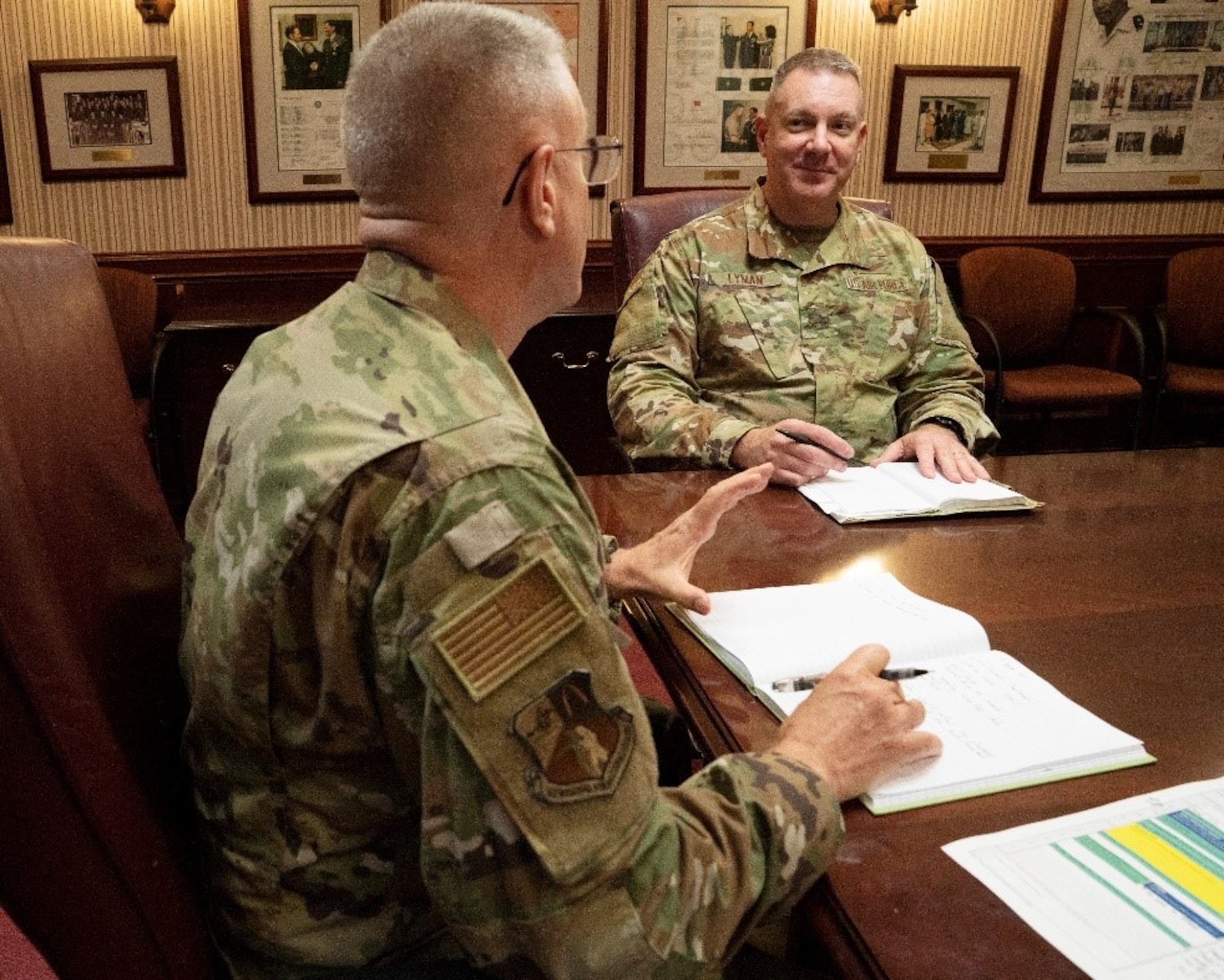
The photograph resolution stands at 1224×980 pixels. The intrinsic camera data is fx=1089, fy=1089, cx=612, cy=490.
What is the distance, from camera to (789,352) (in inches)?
88.9

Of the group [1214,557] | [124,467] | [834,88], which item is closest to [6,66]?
[834,88]

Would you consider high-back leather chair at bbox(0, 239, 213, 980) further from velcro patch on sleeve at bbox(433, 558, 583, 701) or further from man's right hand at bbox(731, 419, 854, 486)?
man's right hand at bbox(731, 419, 854, 486)

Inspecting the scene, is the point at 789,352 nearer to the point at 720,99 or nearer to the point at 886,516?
the point at 886,516

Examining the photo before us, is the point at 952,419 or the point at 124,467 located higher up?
the point at 124,467

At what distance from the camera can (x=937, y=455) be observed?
1.80m

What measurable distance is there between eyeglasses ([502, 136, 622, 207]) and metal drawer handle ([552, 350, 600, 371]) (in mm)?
2422

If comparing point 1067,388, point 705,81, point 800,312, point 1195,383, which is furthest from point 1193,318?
point 800,312

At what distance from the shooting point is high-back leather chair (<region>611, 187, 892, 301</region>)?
2.40 m

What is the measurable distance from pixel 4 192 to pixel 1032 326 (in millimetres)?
3660

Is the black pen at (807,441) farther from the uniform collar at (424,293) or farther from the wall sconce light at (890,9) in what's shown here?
the wall sconce light at (890,9)

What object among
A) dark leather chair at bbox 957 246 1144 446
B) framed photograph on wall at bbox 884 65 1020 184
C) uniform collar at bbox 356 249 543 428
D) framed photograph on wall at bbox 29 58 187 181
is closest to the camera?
uniform collar at bbox 356 249 543 428

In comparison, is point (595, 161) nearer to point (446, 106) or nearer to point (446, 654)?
point (446, 106)

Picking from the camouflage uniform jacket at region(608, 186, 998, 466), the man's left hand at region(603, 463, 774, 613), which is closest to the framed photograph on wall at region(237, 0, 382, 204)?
the camouflage uniform jacket at region(608, 186, 998, 466)

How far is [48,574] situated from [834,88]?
1966 millimetres
